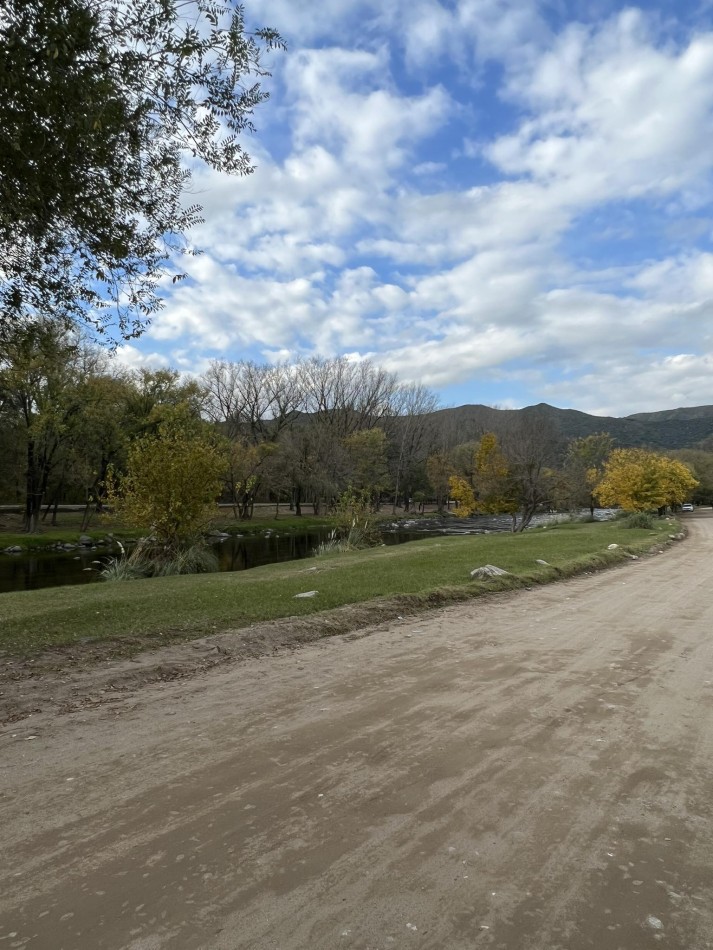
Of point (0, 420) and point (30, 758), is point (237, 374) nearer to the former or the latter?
point (0, 420)

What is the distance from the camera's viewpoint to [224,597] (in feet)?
37.0

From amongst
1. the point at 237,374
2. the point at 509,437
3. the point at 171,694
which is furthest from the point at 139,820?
the point at 237,374

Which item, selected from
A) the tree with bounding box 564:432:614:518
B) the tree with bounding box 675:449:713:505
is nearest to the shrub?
the tree with bounding box 564:432:614:518

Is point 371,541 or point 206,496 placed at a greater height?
point 206,496

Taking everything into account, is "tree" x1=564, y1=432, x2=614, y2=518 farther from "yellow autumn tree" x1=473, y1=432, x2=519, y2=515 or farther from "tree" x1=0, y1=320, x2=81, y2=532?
"tree" x1=0, y1=320, x2=81, y2=532

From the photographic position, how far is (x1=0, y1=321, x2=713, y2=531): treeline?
37713 millimetres

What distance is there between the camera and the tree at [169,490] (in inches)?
783

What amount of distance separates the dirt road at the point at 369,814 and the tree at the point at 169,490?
47.1ft

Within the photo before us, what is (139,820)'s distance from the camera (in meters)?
3.47

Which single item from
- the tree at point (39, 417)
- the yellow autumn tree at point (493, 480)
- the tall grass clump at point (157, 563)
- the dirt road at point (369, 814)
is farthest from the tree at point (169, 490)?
the yellow autumn tree at point (493, 480)

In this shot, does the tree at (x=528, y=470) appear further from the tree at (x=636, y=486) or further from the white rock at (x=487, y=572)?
the white rock at (x=487, y=572)

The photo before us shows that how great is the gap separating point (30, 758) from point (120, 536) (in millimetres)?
39070

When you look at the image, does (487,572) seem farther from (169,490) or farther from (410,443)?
(410,443)

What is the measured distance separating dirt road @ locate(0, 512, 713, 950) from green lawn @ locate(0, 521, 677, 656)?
2674 mm
